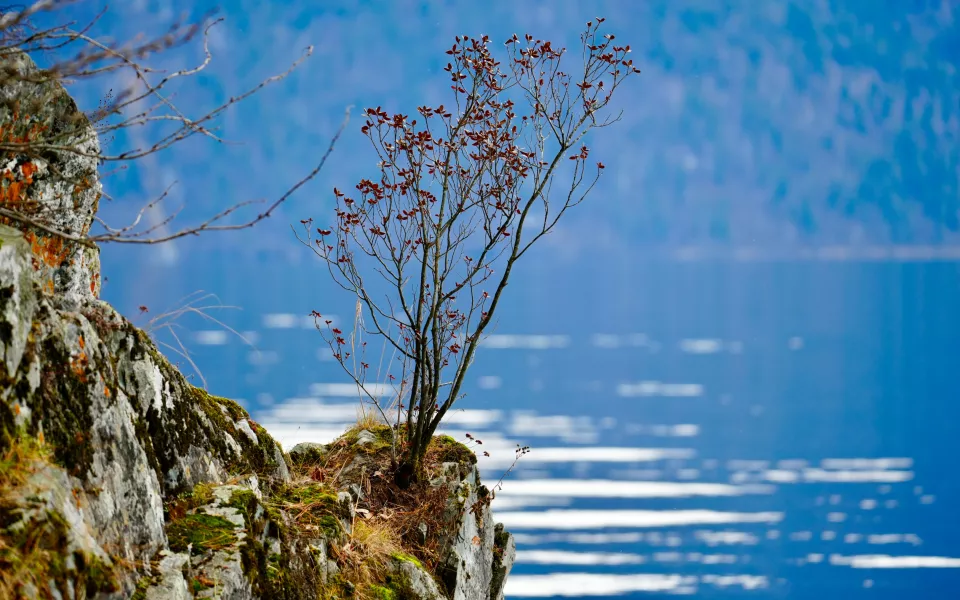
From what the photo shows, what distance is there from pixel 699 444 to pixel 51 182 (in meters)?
56.9

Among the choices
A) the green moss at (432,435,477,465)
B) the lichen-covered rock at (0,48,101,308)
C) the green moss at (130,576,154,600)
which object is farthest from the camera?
the green moss at (432,435,477,465)

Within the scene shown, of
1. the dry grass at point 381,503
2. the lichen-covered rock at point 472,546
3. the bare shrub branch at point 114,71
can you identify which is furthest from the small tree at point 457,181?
the bare shrub branch at point 114,71

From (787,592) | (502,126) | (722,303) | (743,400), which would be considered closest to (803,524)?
(787,592)

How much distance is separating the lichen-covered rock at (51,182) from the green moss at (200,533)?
56.9 inches

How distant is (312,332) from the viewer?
112125 millimetres

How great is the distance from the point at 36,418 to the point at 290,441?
39347mm

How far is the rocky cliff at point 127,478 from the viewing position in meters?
4.12

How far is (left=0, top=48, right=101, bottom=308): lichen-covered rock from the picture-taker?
539 centimetres

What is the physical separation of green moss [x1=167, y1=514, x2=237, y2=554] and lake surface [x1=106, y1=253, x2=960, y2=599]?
76.1 feet

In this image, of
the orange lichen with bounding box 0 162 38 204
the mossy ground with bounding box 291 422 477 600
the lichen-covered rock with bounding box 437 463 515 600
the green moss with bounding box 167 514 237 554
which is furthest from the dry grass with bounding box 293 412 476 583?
the orange lichen with bounding box 0 162 38 204

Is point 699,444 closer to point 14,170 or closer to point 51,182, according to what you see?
point 51,182

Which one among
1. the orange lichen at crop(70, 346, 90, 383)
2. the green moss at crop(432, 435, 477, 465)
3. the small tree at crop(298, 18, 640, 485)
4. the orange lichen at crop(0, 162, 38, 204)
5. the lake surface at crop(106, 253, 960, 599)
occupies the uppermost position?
the lake surface at crop(106, 253, 960, 599)

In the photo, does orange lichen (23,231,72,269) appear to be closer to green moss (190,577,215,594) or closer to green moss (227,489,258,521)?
green moss (227,489,258,521)

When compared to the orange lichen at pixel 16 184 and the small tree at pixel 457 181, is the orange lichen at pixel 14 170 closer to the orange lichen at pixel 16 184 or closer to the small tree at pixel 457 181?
the orange lichen at pixel 16 184
